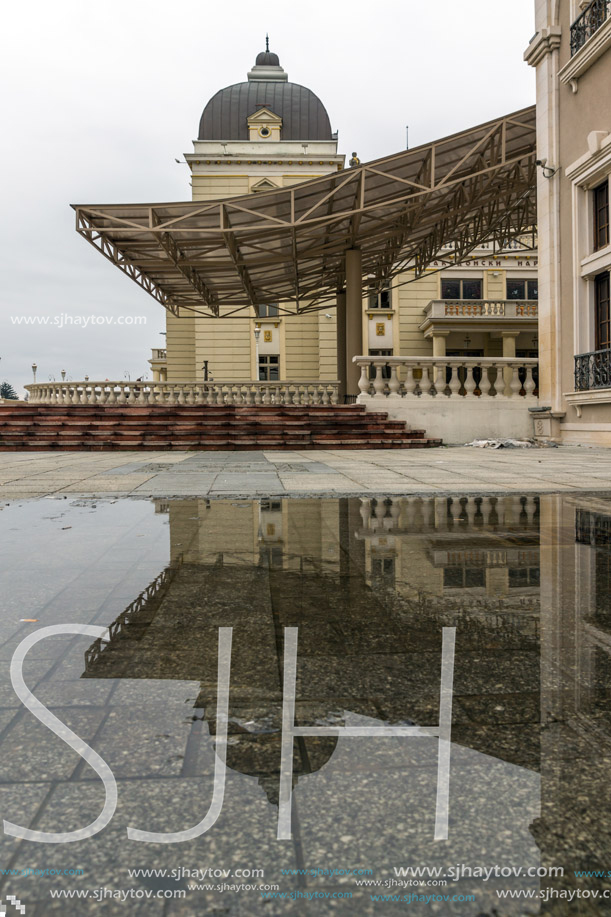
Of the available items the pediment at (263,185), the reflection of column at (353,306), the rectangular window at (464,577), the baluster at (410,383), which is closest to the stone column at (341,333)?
the reflection of column at (353,306)

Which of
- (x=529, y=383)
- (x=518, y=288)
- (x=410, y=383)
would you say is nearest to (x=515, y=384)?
(x=529, y=383)

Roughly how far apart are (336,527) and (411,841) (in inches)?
141

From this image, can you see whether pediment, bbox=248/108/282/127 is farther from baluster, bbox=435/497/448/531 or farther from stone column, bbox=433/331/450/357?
baluster, bbox=435/497/448/531

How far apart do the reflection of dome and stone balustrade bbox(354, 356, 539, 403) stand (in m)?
27.9

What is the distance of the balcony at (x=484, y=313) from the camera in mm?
33062

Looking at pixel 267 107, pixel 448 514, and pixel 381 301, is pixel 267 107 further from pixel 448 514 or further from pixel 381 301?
pixel 448 514

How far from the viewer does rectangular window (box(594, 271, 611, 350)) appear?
48.1 feet

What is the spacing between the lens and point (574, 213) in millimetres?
15164

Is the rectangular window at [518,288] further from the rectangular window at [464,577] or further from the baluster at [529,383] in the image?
the rectangular window at [464,577]

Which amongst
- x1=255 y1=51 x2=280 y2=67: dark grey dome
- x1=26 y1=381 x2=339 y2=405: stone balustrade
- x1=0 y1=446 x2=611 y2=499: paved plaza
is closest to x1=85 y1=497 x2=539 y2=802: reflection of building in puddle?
x1=0 y1=446 x2=611 y2=499: paved plaza

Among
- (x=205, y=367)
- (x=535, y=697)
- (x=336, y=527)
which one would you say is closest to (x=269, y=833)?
(x=535, y=697)

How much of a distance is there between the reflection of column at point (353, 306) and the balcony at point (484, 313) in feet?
39.2

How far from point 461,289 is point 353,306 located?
1660cm

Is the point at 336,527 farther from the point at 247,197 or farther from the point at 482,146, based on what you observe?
the point at 482,146
